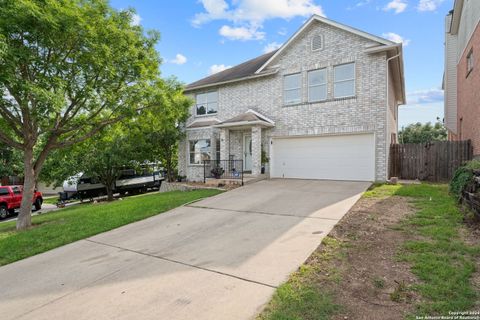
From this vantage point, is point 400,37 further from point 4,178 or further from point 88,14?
point 4,178

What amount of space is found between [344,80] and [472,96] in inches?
194

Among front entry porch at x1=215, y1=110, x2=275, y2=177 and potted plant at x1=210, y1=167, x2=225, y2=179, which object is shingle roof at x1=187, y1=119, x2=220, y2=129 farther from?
potted plant at x1=210, y1=167, x2=225, y2=179

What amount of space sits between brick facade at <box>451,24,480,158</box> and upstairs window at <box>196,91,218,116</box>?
1236cm

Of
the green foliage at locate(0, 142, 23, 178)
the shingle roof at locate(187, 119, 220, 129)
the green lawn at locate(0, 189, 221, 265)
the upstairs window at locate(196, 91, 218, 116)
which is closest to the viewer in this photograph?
the green lawn at locate(0, 189, 221, 265)

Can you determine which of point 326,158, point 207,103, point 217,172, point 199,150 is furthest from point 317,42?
point 199,150

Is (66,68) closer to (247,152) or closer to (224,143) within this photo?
(224,143)

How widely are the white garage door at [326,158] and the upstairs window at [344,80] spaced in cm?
201

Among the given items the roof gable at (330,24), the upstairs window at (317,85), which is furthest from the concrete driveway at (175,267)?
the roof gable at (330,24)

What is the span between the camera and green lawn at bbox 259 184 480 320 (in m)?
3.01

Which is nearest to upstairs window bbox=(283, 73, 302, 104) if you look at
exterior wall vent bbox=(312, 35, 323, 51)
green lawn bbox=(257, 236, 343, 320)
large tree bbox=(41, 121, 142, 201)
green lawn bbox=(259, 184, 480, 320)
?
exterior wall vent bbox=(312, 35, 323, 51)

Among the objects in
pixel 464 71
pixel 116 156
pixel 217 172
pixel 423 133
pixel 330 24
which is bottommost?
pixel 217 172

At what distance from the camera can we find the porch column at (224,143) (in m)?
15.5

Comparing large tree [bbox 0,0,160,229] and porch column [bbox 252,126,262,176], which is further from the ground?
large tree [bbox 0,0,160,229]

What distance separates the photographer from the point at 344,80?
1296cm
